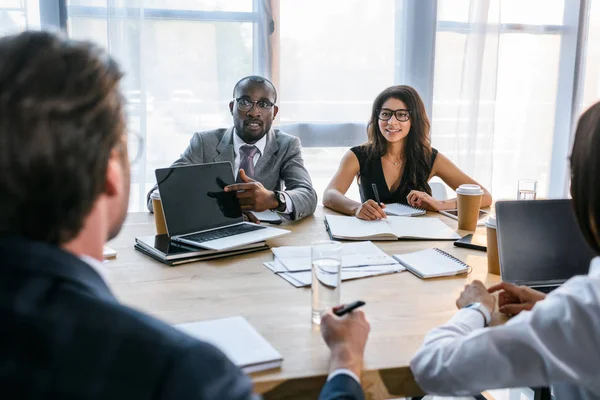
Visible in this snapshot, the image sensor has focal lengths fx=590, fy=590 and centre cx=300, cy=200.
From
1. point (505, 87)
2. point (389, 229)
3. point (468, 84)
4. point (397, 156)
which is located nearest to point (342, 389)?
point (389, 229)

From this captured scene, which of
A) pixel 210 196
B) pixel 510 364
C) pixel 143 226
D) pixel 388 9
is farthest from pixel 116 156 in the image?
pixel 388 9

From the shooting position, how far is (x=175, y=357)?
567 mm

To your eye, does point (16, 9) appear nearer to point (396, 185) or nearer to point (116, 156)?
point (396, 185)

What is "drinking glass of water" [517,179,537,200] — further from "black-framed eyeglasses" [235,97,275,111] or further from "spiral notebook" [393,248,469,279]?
"black-framed eyeglasses" [235,97,275,111]

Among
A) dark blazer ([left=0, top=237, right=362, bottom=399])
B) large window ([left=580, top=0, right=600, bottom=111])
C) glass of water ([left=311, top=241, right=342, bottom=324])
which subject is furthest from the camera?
large window ([left=580, top=0, right=600, bottom=111])

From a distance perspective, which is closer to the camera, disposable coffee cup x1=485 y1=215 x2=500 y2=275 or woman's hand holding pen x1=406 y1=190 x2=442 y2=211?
disposable coffee cup x1=485 y1=215 x2=500 y2=275

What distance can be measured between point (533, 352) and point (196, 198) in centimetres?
113

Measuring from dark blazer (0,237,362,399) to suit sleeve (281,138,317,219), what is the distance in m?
1.54

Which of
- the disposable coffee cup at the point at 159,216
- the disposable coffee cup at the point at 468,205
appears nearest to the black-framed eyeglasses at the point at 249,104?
the disposable coffee cup at the point at 159,216

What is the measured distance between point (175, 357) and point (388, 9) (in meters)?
3.40

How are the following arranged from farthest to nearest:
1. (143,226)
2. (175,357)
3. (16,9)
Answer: (16,9) < (143,226) < (175,357)

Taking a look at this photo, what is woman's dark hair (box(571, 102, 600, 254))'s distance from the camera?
0.91 meters

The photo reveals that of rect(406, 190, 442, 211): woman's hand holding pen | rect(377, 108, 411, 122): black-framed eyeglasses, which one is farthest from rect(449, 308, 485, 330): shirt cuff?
rect(377, 108, 411, 122): black-framed eyeglasses

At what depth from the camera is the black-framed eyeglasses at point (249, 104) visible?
2.62 meters
